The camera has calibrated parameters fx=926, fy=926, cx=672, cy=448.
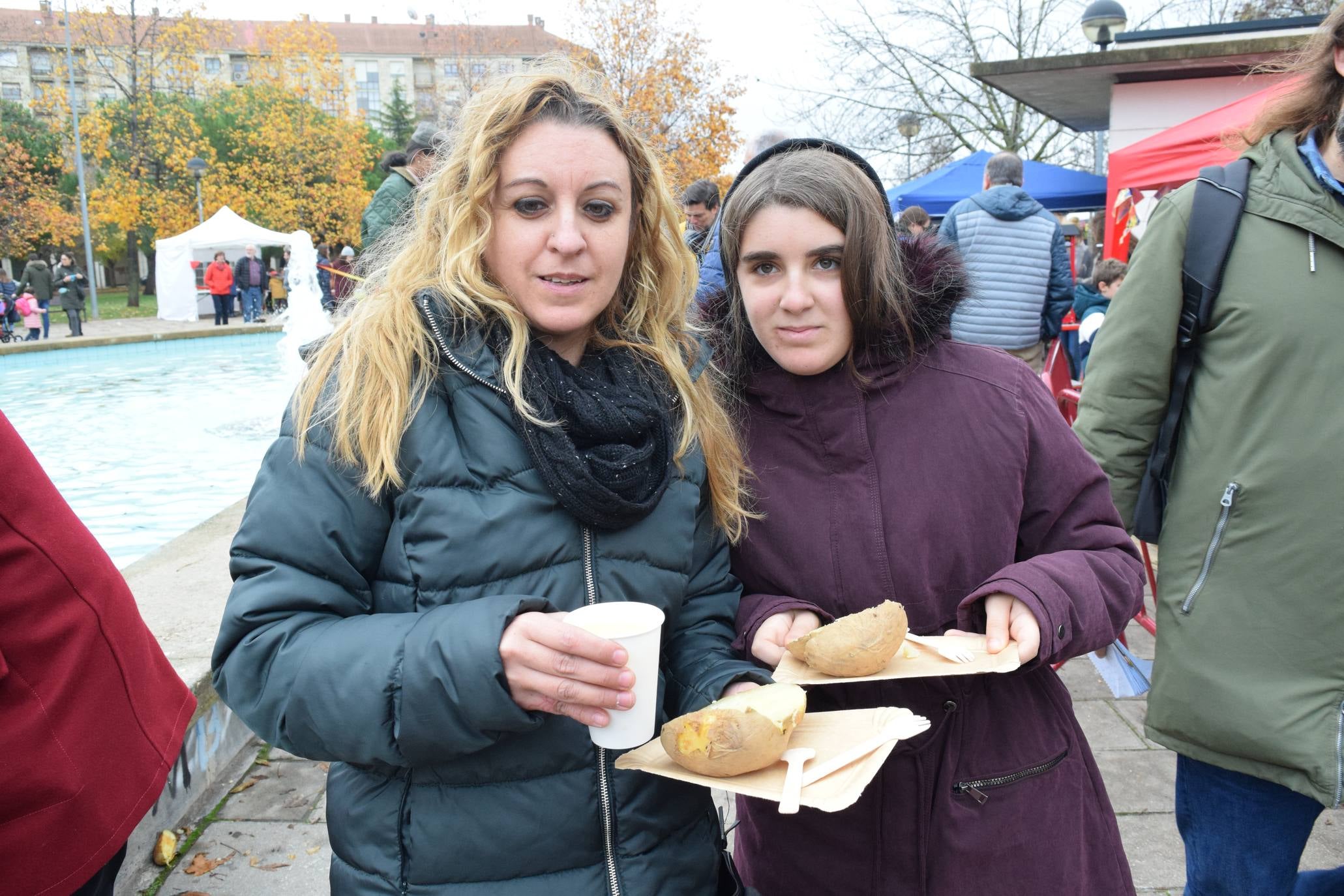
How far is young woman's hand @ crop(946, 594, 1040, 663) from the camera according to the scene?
1529mm

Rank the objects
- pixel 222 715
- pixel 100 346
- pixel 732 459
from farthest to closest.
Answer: pixel 100 346, pixel 222 715, pixel 732 459

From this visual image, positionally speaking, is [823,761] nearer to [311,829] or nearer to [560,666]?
[560,666]

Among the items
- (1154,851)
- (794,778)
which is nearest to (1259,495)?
(794,778)

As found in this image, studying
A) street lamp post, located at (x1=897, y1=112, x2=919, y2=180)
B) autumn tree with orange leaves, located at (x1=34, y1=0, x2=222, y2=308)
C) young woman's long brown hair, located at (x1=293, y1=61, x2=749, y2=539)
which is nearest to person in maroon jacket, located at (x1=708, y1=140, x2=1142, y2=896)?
young woman's long brown hair, located at (x1=293, y1=61, x2=749, y2=539)

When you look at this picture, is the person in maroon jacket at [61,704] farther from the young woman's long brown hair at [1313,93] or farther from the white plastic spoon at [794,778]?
the young woman's long brown hair at [1313,93]

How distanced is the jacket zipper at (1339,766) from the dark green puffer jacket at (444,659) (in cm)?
122

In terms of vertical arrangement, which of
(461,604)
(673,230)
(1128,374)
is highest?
(673,230)

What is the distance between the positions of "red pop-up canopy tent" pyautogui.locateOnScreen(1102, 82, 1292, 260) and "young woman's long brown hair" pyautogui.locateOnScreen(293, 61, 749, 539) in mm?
5228

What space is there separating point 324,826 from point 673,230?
7.97 feet

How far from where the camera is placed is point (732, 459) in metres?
1.79

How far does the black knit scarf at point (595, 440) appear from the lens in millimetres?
1463

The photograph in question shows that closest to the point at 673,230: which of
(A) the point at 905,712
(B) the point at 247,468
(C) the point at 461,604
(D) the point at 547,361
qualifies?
(D) the point at 547,361

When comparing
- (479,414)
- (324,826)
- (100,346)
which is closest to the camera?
(479,414)

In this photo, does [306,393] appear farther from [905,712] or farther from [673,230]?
[905,712]
